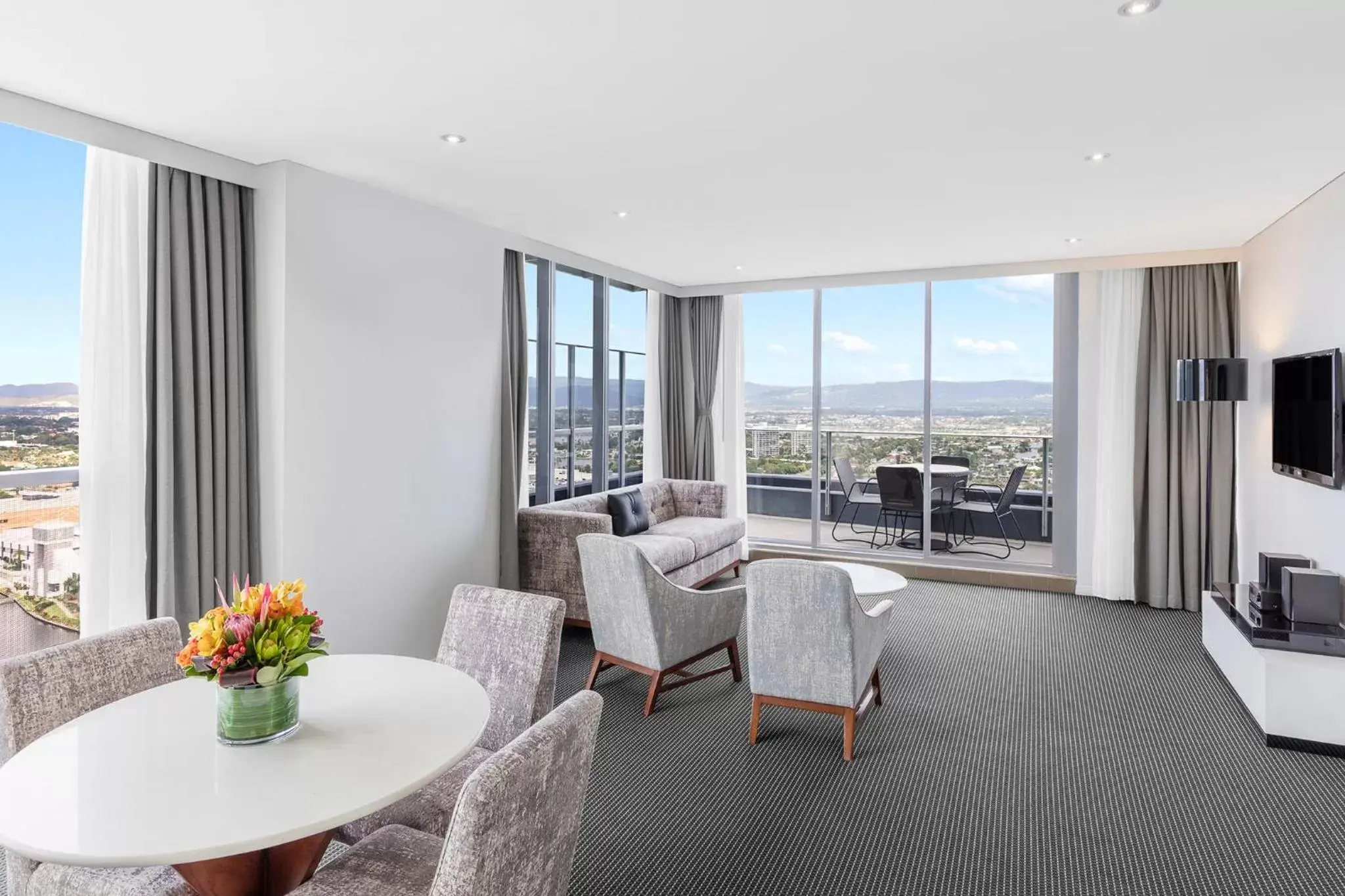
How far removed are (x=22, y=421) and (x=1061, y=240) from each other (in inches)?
218

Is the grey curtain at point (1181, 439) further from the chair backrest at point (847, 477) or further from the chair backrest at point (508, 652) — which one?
the chair backrest at point (508, 652)

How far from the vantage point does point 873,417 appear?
22.1ft

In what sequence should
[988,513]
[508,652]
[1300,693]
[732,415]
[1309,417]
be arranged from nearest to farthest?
1. [508,652]
2. [1300,693]
3. [1309,417]
4. [988,513]
5. [732,415]

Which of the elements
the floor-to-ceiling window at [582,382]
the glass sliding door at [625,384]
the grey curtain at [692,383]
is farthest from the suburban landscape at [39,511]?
the grey curtain at [692,383]

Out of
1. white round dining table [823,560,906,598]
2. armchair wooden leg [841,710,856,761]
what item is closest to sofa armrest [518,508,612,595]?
white round dining table [823,560,906,598]

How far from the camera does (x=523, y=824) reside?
4.23 feet

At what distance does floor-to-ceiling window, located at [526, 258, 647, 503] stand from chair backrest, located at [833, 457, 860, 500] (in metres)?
1.81

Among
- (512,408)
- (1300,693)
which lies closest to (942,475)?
(1300,693)

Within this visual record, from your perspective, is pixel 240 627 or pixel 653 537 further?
pixel 653 537

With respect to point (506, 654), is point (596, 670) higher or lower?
lower

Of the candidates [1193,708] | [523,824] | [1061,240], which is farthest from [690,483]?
[523,824]

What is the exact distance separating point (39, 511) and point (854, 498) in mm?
5742

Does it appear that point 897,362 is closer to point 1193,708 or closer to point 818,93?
point 1193,708

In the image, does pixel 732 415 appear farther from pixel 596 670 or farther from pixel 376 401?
pixel 376 401
